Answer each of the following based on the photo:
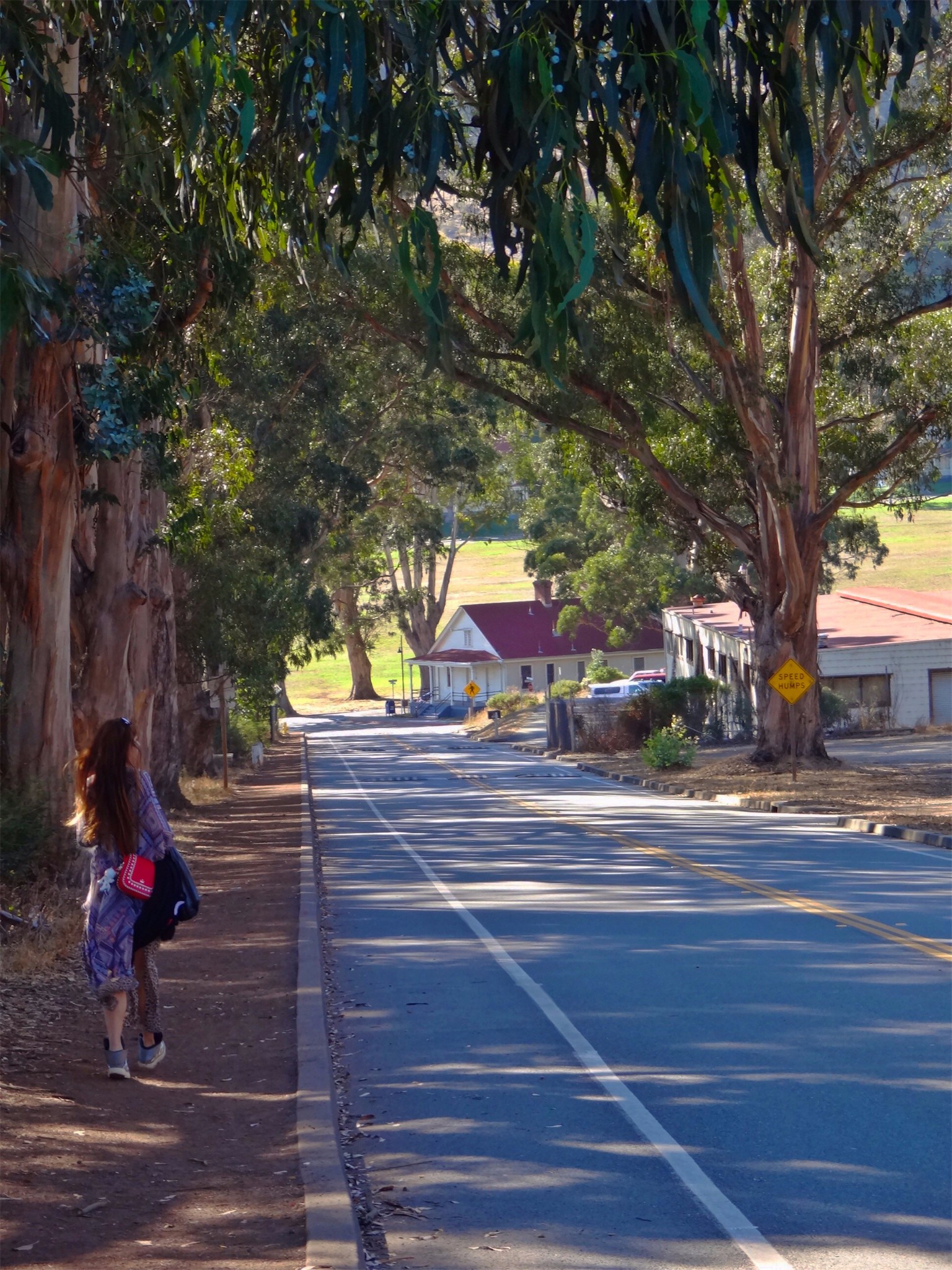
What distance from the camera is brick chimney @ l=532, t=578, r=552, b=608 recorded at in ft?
286

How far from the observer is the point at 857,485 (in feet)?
98.0

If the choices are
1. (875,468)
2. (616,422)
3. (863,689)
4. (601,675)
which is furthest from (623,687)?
(616,422)

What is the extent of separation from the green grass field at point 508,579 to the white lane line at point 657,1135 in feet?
283

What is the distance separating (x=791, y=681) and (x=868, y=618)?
2600cm

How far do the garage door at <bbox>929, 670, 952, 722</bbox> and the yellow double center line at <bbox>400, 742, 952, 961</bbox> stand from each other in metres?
25.4

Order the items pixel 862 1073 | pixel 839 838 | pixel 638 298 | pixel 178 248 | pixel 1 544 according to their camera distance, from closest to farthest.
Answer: pixel 862 1073 → pixel 1 544 → pixel 178 248 → pixel 839 838 → pixel 638 298

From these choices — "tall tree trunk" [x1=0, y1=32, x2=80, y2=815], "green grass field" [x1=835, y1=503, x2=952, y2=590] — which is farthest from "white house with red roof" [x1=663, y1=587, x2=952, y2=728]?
"green grass field" [x1=835, y1=503, x2=952, y2=590]

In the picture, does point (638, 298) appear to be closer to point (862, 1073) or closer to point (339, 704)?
point (862, 1073)

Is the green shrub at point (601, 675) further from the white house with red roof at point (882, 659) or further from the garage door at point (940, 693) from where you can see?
the garage door at point (940, 693)

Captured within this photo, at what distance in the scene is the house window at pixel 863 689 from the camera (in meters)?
47.6

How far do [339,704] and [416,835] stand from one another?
293 ft

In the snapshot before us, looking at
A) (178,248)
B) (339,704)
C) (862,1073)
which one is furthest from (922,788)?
(339,704)

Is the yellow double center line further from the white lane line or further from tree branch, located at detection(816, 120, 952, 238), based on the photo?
tree branch, located at detection(816, 120, 952, 238)

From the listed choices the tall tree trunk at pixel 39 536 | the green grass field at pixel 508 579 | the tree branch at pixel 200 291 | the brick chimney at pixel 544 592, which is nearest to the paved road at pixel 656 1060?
the tall tree trunk at pixel 39 536
